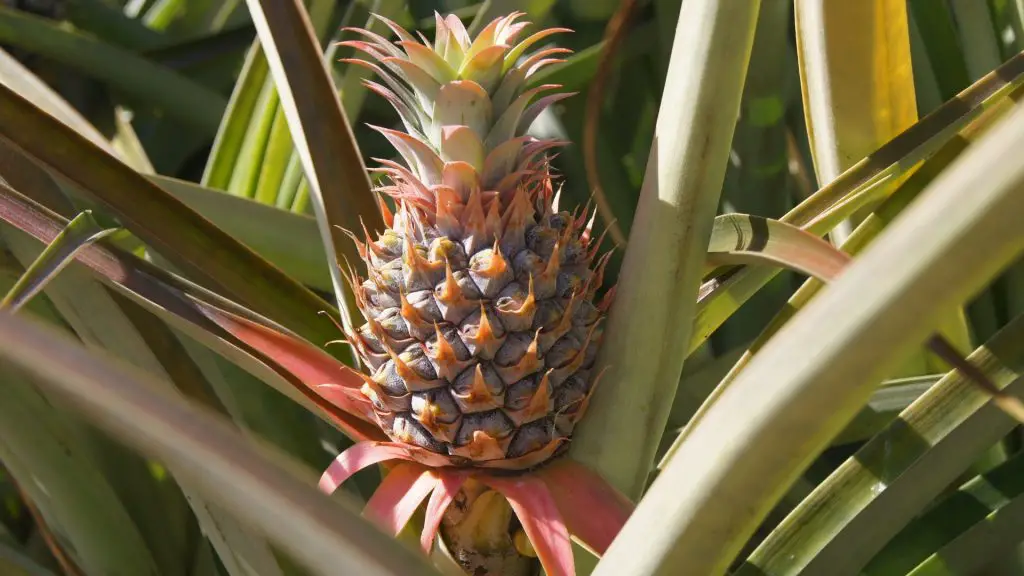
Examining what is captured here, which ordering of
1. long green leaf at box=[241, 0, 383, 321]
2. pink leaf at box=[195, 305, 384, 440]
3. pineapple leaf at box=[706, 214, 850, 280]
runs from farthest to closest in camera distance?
long green leaf at box=[241, 0, 383, 321] → pink leaf at box=[195, 305, 384, 440] → pineapple leaf at box=[706, 214, 850, 280]

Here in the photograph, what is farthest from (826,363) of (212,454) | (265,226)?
(265,226)

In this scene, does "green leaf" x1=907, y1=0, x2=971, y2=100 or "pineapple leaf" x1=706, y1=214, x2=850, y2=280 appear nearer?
"pineapple leaf" x1=706, y1=214, x2=850, y2=280

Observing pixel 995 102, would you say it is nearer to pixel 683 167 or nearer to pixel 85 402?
pixel 683 167

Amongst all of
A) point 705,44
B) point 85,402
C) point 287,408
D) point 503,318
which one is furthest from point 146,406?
point 287,408

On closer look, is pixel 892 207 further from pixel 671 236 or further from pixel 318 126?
pixel 318 126

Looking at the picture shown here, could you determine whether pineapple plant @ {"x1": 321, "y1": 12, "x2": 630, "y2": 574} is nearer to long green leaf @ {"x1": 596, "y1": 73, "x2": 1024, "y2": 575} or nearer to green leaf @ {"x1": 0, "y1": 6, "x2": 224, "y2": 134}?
long green leaf @ {"x1": 596, "y1": 73, "x2": 1024, "y2": 575}

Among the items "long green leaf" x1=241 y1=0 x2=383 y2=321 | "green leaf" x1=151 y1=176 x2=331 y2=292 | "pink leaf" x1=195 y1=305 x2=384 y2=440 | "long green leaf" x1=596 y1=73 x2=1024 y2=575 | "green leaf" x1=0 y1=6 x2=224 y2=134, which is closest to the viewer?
"long green leaf" x1=596 y1=73 x2=1024 y2=575

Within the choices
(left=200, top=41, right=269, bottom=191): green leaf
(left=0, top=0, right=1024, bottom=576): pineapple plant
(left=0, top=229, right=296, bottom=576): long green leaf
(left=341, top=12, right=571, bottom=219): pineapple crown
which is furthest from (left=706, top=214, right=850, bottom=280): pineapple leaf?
(left=200, top=41, right=269, bottom=191): green leaf

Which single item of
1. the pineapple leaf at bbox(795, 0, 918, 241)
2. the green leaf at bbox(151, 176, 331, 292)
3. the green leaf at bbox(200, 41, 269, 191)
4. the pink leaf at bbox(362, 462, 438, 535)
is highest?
the pineapple leaf at bbox(795, 0, 918, 241)
